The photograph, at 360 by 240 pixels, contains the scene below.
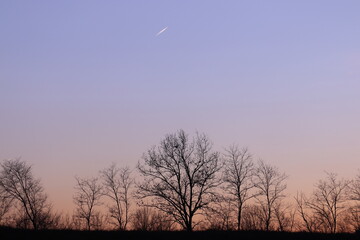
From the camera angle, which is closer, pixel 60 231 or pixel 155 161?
pixel 60 231

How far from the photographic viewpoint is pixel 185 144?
54.1 m

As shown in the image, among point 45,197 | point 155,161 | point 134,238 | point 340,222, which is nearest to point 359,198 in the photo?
point 340,222

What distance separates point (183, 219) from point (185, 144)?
8723mm

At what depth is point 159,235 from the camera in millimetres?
23453

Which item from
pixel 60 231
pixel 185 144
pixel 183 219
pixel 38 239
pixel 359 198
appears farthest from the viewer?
pixel 359 198

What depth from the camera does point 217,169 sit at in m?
52.1

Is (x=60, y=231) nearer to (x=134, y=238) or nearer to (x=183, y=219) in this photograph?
(x=134, y=238)

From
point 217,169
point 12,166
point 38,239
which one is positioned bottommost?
point 38,239

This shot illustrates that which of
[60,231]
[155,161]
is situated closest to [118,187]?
Result: [155,161]

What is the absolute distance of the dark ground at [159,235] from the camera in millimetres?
22266

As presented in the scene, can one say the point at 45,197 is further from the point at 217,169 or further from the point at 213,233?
the point at 213,233

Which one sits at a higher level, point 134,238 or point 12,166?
point 12,166

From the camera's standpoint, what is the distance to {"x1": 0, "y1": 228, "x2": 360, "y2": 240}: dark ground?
22.3 meters

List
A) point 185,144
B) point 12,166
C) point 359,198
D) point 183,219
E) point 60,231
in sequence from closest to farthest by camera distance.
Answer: point 60,231
point 183,219
point 185,144
point 359,198
point 12,166
